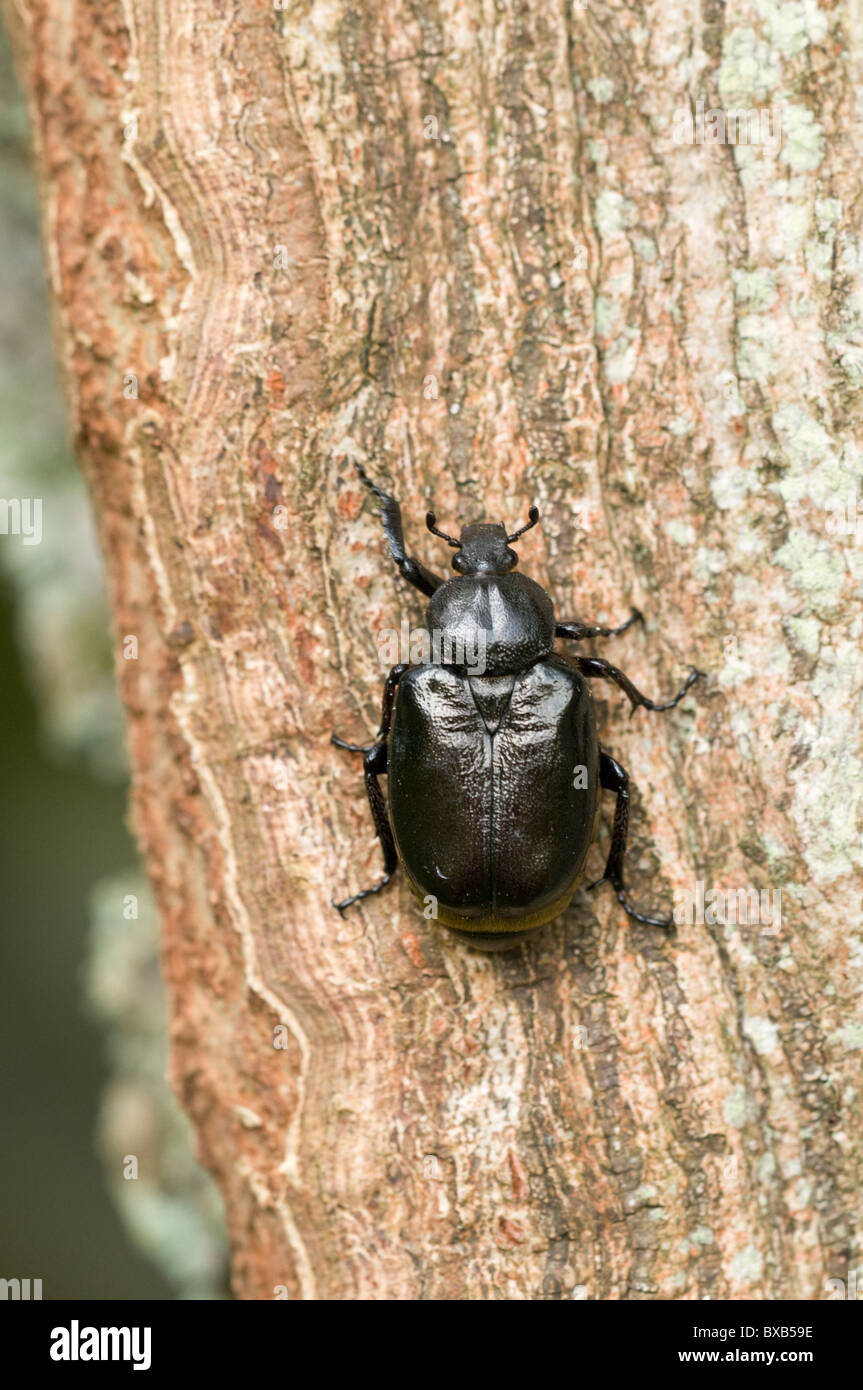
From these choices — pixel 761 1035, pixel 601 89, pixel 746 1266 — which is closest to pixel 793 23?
pixel 601 89

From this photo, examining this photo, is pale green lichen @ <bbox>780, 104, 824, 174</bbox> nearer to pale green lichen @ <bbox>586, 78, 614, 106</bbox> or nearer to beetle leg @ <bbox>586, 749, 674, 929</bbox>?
pale green lichen @ <bbox>586, 78, 614, 106</bbox>

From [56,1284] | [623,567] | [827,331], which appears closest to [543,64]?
[827,331]

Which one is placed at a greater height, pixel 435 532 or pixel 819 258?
pixel 819 258

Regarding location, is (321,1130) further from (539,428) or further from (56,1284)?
(56,1284)

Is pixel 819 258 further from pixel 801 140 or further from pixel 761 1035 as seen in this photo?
pixel 761 1035

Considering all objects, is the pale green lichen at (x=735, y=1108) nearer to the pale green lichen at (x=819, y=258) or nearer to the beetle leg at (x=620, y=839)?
the beetle leg at (x=620, y=839)

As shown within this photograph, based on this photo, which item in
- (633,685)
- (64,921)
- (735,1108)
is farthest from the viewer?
(64,921)

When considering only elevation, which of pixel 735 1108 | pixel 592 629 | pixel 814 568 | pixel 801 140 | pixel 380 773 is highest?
pixel 801 140
